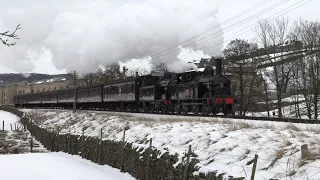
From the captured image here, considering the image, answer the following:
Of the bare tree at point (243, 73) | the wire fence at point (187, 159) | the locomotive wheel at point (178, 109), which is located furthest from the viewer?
the bare tree at point (243, 73)

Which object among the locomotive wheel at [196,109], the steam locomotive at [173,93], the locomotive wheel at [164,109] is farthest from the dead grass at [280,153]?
the locomotive wheel at [164,109]

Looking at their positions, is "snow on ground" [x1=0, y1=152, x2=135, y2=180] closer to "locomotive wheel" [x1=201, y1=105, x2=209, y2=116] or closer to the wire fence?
the wire fence

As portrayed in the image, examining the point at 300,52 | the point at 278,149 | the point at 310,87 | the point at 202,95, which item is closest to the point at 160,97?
the point at 202,95

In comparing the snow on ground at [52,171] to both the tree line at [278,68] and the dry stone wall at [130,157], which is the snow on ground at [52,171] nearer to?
the dry stone wall at [130,157]

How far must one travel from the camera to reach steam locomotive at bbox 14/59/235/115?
24.0 m

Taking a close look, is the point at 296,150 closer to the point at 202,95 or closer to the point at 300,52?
the point at 202,95

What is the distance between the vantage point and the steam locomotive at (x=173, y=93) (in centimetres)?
2405

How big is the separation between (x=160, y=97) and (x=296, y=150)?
21112 mm

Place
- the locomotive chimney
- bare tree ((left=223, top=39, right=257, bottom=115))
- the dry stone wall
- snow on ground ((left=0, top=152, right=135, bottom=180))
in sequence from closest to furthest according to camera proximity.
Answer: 1. the dry stone wall
2. snow on ground ((left=0, top=152, right=135, bottom=180))
3. the locomotive chimney
4. bare tree ((left=223, top=39, right=257, bottom=115))

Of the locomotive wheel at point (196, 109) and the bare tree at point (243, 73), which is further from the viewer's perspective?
the bare tree at point (243, 73)

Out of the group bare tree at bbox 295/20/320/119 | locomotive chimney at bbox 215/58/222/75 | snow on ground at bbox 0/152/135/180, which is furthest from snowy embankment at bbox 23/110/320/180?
bare tree at bbox 295/20/320/119

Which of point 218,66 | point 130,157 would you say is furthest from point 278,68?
point 130,157

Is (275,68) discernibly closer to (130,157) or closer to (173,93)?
(173,93)

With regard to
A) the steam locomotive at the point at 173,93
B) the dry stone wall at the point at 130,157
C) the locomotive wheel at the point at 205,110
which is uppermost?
the steam locomotive at the point at 173,93
